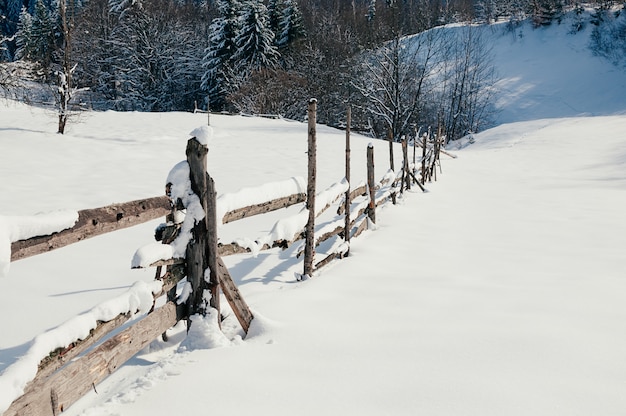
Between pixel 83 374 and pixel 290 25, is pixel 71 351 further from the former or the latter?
pixel 290 25

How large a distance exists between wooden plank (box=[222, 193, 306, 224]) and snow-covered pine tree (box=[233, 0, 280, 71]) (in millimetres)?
31726

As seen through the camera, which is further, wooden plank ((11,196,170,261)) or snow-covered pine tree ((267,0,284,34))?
snow-covered pine tree ((267,0,284,34))

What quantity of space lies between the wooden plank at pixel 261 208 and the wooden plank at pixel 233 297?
33 centimetres

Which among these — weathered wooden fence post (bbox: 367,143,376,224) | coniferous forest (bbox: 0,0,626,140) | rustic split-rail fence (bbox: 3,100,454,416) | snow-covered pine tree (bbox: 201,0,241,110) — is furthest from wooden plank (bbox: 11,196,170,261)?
snow-covered pine tree (bbox: 201,0,241,110)

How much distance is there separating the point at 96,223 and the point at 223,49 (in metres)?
36.8

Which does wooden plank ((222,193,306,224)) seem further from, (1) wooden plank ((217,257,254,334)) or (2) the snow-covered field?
(2) the snow-covered field

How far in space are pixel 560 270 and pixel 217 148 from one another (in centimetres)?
1369

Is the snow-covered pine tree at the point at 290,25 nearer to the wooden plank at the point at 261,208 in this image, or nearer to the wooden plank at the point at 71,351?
the wooden plank at the point at 261,208

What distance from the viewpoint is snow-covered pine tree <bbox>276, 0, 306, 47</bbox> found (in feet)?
129

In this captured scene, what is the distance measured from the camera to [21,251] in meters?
1.65

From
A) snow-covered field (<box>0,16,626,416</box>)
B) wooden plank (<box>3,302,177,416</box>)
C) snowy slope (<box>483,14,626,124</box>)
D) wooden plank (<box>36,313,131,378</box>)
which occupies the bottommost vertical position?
snow-covered field (<box>0,16,626,416</box>)

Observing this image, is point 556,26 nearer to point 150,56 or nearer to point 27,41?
point 150,56

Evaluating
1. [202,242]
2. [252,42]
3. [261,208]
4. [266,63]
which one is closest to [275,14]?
[252,42]

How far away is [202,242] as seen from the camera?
2750 mm
